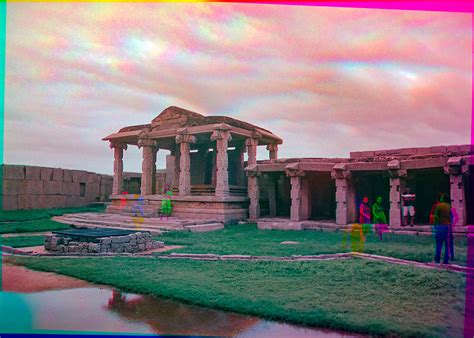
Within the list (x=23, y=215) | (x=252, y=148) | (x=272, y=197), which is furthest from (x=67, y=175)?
(x=272, y=197)

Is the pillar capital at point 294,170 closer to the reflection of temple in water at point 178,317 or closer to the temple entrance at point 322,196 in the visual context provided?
the temple entrance at point 322,196

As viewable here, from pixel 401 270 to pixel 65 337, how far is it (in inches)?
240

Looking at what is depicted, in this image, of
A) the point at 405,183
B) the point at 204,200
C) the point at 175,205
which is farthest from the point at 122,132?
the point at 405,183

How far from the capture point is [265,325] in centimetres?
494

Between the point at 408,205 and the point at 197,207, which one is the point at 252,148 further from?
the point at 408,205

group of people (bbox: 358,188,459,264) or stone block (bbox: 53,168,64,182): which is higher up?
stone block (bbox: 53,168,64,182)

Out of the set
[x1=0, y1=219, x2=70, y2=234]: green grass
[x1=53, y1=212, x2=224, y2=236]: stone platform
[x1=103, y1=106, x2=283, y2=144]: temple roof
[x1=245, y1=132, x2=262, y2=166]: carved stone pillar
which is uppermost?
[x1=103, y1=106, x2=283, y2=144]: temple roof

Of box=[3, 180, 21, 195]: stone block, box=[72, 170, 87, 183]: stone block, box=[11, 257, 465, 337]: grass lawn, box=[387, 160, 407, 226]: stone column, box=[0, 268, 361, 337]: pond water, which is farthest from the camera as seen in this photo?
box=[72, 170, 87, 183]: stone block

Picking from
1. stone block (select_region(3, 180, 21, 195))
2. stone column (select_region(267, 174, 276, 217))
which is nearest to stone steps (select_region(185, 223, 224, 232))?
stone column (select_region(267, 174, 276, 217))

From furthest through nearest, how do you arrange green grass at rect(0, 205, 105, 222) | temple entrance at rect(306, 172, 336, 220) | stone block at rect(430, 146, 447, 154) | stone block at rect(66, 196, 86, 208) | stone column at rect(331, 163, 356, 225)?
stone block at rect(66, 196, 86, 208) → temple entrance at rect(306, 172, 336, 220) → green grass at rect(0, 205, 105, 222) → stone column at rect(331, 163, 356, 225) → stone block at rect(430, 146, 447, 154)

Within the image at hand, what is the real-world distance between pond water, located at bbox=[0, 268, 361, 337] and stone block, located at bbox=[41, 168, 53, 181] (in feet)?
59.9

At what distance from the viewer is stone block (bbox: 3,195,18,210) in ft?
68.1

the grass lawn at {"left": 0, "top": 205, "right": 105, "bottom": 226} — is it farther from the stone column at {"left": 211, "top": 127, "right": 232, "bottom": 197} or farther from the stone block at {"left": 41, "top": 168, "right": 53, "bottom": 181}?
the stone column at {"left": 211, "top": 127, "right": 232, "bottom": 197}

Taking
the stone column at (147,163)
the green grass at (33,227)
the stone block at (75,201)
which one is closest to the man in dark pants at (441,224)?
the green grass at (33,227)
